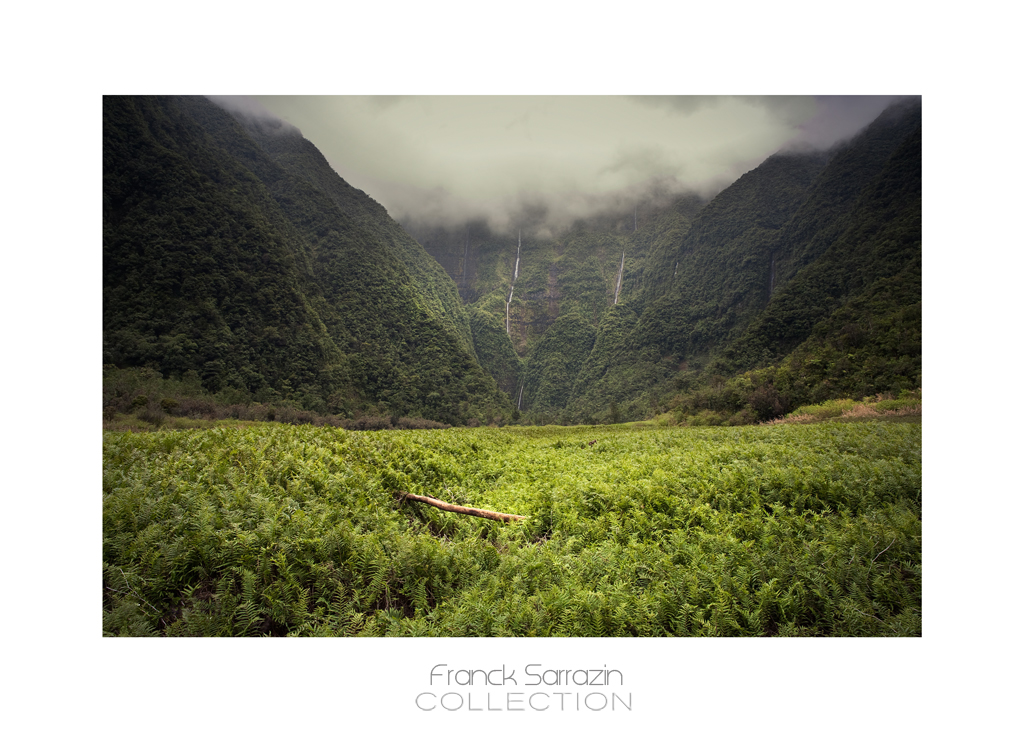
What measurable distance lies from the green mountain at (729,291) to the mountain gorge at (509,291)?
313mm

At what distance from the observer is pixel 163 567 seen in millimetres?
2744

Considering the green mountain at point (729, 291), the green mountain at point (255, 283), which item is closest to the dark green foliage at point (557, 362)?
the green mountain at point (729, 291)

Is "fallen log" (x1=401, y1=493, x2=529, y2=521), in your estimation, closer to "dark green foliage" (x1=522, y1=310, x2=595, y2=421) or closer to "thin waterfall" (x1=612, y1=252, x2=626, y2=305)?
"dark green foliage" (x1=522, y1=310, x2=595, y2=421)

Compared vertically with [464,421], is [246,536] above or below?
above

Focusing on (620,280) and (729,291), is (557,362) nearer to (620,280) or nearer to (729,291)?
(620,280)

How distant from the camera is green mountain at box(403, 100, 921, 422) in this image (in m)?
16.0

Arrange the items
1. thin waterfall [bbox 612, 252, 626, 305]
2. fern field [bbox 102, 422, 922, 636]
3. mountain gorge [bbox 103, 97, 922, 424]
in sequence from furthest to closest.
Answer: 1. thin waterfall [bbox 612, 252, 626, 305]
2. mountain gorge [bbox 103, 97, 922, 424]
3. fern field [bbox 102, 422, 922, 636]

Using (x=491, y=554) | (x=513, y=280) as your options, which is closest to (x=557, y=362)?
(x=513, y=280)

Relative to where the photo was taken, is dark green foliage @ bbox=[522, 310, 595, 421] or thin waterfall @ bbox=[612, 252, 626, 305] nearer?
dark green foliage @ bbox=[522, 310, 595, 421]

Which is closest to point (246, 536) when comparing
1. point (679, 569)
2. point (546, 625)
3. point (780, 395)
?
point (546, 625)

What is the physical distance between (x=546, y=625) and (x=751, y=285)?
8541 cm

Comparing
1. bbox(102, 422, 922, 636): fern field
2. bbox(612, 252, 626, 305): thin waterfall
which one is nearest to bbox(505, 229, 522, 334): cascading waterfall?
bbox(612, 252, 626, 305): thin waterfall

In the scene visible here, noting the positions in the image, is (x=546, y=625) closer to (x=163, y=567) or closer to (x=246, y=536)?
(x=246, y=536)

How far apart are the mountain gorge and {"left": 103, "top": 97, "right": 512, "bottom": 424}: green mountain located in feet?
0.92
